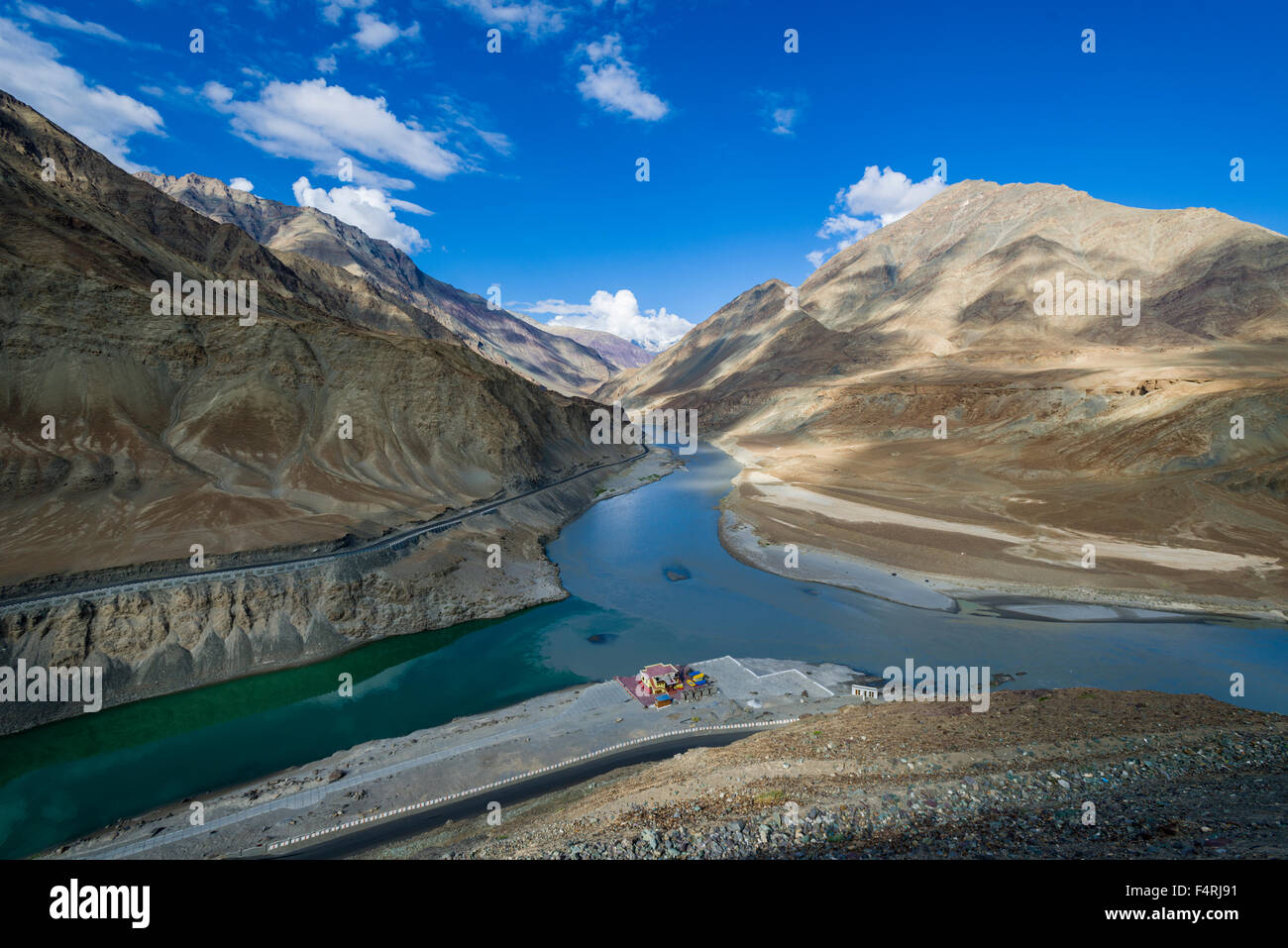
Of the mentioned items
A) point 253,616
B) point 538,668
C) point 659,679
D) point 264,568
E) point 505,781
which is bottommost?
point 505,781

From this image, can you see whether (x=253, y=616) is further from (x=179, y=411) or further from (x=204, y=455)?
(x=179, y=411)

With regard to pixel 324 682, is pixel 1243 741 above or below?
above

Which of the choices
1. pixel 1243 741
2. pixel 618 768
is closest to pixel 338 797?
pixel 618 768

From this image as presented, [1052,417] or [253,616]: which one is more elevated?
[1052,417]

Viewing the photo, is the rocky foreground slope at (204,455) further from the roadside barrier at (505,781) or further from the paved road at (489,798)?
the paved road at (489,798)

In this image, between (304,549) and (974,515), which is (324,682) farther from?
(974,515)

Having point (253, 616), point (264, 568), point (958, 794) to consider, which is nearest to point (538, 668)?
point (253, 616)
